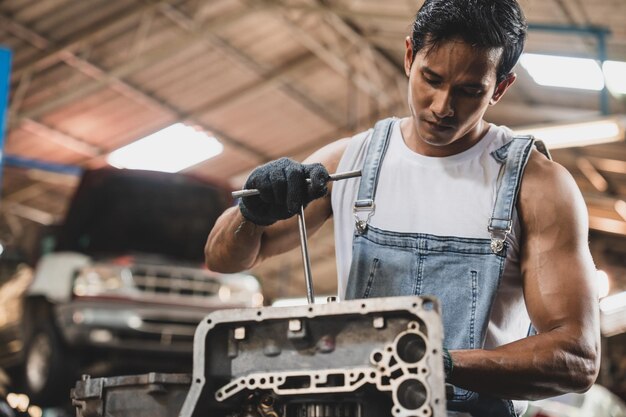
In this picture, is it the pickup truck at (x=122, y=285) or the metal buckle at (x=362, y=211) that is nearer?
the metal buckle at (x=362, y=211)

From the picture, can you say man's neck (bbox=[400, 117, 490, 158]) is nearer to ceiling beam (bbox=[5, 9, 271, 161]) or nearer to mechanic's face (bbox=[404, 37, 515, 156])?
mechanic's face (bbox=[404, 37, 515, 156])

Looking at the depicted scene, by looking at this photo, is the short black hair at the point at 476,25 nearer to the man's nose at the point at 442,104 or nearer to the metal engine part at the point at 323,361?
the man's nose at the point at 442,104

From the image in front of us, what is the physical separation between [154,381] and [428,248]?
71 cm

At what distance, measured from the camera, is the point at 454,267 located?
2.06 m

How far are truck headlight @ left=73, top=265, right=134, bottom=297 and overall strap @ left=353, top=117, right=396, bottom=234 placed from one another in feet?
12.7

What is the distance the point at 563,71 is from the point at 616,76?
3.60ft

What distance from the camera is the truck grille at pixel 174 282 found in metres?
6.03

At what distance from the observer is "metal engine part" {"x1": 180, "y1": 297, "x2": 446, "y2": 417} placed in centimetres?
144

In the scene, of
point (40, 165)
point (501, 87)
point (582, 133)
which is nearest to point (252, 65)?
point (40, 165)

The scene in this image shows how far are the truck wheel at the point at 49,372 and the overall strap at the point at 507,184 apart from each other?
4.26 m

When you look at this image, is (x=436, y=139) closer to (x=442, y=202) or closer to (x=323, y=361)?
(x=442, y=202)

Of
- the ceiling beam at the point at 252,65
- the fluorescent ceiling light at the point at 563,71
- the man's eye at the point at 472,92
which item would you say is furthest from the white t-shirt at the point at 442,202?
the ceiling beam at the point at 252,65

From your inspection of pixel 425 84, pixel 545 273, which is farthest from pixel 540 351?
pixel 425 84

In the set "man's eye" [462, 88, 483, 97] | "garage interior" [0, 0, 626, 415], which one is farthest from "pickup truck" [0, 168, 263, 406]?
"man's eye" [462, 88, 483, 97]
